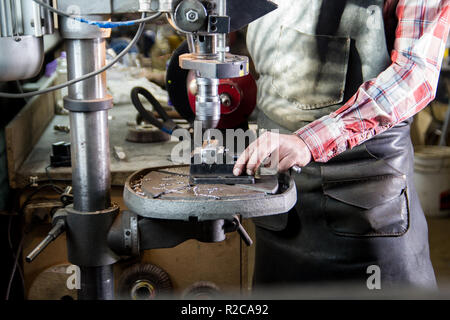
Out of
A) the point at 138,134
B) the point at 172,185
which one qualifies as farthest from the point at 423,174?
the point at 172,185

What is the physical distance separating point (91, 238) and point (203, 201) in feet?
0.95

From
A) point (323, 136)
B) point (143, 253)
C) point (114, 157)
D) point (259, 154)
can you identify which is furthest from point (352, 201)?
point (114, 157)

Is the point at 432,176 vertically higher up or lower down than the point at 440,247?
higher up

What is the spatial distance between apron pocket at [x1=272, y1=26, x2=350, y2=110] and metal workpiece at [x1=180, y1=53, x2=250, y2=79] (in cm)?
39

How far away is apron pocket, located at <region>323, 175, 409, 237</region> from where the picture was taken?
4.42 ft

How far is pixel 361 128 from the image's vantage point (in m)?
1.21

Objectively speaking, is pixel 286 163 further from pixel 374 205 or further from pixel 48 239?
pixel 48 239

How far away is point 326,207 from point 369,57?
0.35 metres

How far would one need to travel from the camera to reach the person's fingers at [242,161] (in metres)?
1.10

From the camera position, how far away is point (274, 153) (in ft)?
3.70

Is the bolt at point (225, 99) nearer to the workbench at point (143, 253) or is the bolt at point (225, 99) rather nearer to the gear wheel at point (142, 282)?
the workbench at point (143, 253)

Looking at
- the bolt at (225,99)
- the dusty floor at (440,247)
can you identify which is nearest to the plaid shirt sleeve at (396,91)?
the bolt at (225,99)

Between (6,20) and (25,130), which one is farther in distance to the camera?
(25,130)

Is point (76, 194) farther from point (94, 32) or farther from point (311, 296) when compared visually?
point (311, 296)
